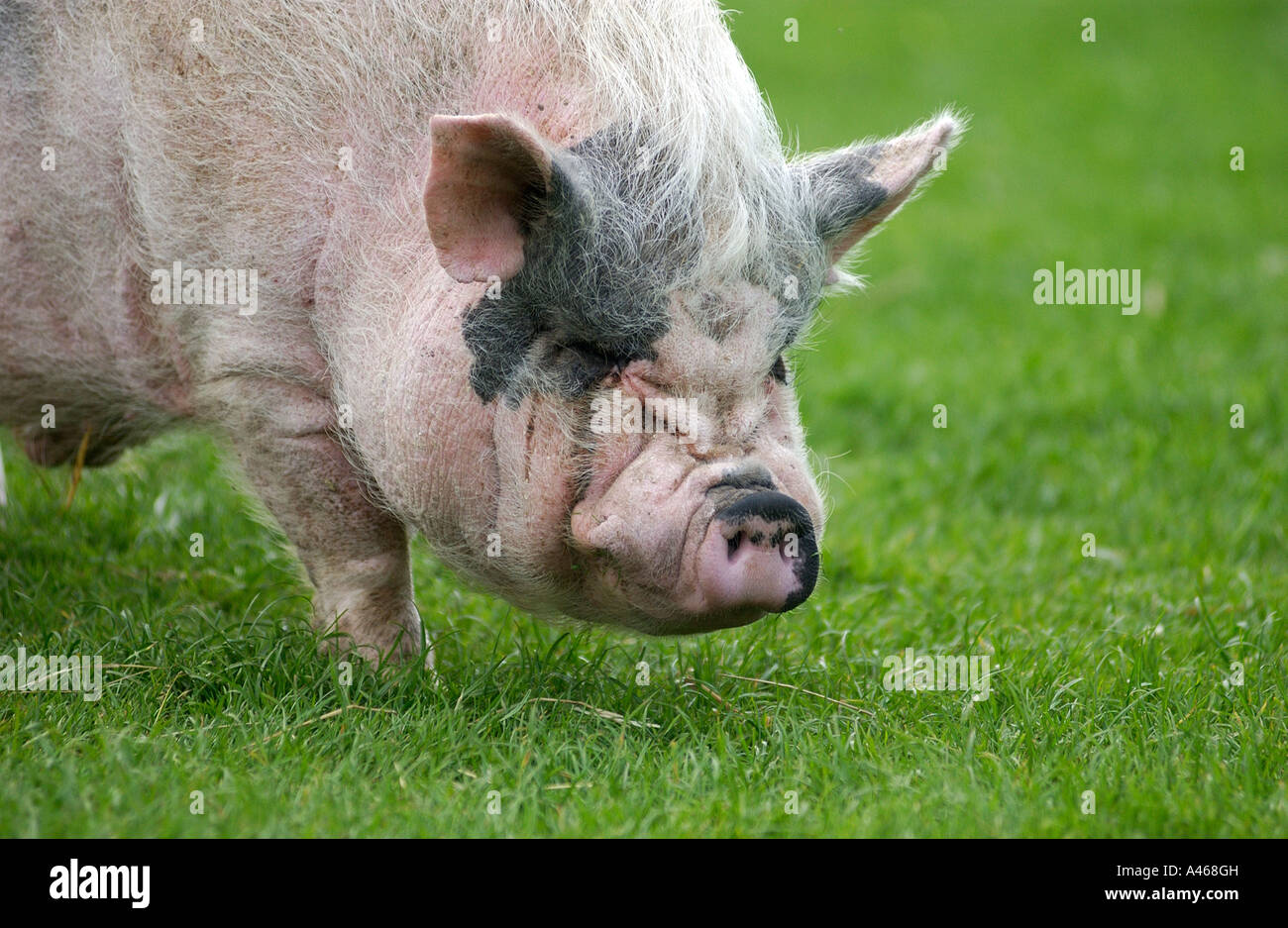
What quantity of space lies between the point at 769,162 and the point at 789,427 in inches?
26.1

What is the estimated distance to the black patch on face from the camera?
329cm

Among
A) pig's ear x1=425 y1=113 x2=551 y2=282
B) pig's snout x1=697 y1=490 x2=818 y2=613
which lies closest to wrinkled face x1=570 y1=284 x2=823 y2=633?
pig's snout x1=697 y1=490 x2=818 y2=613

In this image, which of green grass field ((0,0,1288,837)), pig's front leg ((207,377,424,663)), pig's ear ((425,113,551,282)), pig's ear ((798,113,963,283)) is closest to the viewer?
pig's ear ((425,113,551,282))

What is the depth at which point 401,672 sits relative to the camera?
3875mm

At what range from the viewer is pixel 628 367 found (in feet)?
10.9

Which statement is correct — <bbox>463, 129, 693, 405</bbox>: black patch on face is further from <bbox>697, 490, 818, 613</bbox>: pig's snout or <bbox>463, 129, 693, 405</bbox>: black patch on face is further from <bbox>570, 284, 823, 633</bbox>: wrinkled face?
<bbox>697, 490, 818, 613</bbox>: pig's snout

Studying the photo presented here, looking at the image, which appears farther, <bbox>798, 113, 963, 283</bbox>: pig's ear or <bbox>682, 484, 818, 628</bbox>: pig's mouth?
<bbox>798, 113, 963, 283</bbox>: pig's ear

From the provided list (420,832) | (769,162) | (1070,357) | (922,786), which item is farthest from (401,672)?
(1070,357)

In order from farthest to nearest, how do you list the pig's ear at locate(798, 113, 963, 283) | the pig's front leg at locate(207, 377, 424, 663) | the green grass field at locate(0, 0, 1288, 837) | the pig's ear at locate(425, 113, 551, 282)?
the pig's front leg at locate(207, 377, 424, 663), the pig's ear at locate(798, 113, 963, 283), the green grass field at locate(0, 0, 1288, 837), the pig's ear at locate(425, 113, 551, 282)

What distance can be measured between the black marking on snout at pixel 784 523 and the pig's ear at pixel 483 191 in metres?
0.77

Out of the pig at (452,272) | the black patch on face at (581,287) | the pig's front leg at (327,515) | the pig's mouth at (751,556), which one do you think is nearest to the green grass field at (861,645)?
the pig's front leg at (327,515)

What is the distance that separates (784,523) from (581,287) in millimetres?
711

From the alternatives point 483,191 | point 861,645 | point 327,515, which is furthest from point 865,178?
point 327,515

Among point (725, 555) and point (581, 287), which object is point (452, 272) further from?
point (725, 555)
